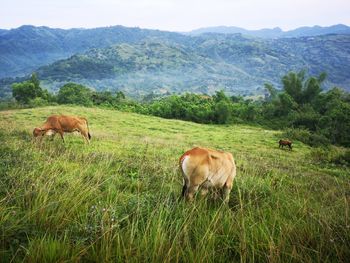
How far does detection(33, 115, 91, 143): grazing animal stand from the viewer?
1398cm

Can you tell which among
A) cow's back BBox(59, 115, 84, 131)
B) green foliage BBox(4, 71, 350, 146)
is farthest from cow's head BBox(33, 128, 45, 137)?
green foliage BBox(4, 71, 350, 146)

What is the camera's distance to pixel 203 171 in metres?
5.43

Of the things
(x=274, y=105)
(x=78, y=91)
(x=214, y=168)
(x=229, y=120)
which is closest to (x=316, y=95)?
(x=274, y=105)

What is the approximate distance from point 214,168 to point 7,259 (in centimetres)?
366

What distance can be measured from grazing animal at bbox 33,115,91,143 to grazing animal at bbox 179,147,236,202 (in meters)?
10.2

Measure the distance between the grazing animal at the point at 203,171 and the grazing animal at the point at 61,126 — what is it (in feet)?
33.5

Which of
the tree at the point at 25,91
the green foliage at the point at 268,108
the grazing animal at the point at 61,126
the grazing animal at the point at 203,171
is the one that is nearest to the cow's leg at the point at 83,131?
the grazing animal at the point at 61,126

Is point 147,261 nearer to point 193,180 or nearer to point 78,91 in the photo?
point 193,180

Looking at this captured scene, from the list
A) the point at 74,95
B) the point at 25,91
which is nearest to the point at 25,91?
the point at 25,91

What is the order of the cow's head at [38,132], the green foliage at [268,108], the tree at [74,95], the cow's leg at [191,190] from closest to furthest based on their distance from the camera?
the cow's leg at [191,190]
the cow's head at [38,132]
the green foliage at [268,108]
the tree at [74,95]

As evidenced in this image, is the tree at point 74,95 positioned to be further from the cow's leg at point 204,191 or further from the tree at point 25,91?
the cow's leg at point 204,191

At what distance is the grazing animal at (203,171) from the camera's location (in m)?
5.37

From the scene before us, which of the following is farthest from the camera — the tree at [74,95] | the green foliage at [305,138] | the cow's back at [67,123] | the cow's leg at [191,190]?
the tree at [74,95]

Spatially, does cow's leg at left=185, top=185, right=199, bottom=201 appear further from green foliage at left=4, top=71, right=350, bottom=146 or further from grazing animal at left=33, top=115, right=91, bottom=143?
green foliage at left=4, top=71, right=350, bottom=146
